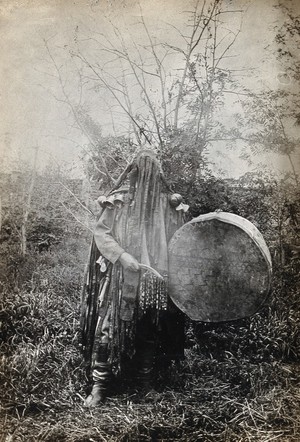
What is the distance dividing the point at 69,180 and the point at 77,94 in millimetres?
713

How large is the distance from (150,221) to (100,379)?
4.17 ft

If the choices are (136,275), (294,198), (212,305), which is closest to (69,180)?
(136,275)

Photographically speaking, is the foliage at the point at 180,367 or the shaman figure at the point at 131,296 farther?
the shaman figure at the point at 131,296

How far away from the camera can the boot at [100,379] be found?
140 inches

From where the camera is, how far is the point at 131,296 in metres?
3.62

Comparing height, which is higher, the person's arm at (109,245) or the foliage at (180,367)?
the person's arm at (109,245)

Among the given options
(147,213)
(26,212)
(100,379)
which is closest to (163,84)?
(147,213)

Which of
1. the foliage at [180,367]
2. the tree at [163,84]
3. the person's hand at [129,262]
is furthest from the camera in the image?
the tree at [163,84]

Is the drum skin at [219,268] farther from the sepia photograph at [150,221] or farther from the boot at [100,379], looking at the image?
the boot at [100,379]

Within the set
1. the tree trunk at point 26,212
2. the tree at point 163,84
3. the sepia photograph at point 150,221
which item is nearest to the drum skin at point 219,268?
the sepia photograph at point 150,221

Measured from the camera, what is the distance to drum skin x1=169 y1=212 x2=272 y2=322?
350cm

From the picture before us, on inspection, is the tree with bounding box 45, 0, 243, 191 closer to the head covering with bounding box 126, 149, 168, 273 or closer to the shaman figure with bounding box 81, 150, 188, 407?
the head covering with bounding box 126, 149, 168, 273

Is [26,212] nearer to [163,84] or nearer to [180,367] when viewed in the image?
[163,84]

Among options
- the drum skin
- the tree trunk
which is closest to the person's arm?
the drum skin
